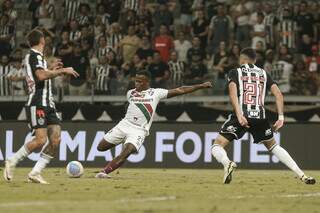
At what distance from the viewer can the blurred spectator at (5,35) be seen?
25672 millimetres

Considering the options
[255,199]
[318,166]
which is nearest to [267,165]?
[318,166]

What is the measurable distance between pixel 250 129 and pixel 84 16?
42.3 feet

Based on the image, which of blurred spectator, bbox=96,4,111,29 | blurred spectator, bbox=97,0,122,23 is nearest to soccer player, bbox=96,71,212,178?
blurred spectator, bbox=96,4,111,29

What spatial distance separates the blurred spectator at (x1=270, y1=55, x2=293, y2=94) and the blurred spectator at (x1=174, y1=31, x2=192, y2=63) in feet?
8.96

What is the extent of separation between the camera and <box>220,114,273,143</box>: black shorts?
14.1m

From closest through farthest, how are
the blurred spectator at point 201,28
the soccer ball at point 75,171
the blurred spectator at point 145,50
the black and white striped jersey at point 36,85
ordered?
the black and white striped jersey at point 36,85, the soccer ball at point 75,171, the blurred spectator at point 145,50, the blurred spectator at point 201,28

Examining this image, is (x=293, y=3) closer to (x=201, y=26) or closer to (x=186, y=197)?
(x=201, y=26)

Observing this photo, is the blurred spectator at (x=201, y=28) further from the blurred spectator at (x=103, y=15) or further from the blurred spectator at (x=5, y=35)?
the blurred spectator at (x=5, y=35)

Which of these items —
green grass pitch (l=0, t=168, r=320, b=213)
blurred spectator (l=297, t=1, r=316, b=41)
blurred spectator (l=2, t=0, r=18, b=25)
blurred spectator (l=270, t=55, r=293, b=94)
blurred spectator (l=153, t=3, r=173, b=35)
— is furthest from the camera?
blurred spectator (l=2, t=0, r=18, b=25)

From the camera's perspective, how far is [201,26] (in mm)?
24938

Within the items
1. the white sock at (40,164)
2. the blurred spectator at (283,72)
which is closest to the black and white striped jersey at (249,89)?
the white sock at (40,164)

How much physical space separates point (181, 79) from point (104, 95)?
1.95 meters

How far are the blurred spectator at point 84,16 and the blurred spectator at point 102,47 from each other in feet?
5.11

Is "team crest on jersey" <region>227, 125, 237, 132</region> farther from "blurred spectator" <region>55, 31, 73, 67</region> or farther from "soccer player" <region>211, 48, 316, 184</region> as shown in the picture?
"blurred spectator" <region>55, 31, 73, 67</region>
